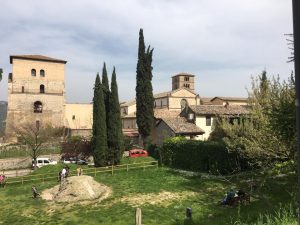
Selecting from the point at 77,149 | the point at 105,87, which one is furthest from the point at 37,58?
the point at 105,87

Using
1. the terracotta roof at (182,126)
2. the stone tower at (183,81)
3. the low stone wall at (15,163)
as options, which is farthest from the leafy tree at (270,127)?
the stone tower at (183,81)

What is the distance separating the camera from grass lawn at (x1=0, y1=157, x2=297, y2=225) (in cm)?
1504

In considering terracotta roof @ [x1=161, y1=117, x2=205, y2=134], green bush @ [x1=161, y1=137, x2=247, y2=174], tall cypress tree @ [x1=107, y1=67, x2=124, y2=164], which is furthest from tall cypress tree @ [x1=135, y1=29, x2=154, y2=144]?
green bush @ [x1=161, y1=137, x2=247, y2=174]

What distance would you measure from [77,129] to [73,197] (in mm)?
41956

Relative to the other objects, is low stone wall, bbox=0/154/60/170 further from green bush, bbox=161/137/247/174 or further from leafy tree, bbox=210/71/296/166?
leafy tree, bbox=210/71/296/166

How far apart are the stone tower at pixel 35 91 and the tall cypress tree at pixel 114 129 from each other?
27.2m

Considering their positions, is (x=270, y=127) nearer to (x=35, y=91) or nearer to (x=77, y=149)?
(x=77, y=149)

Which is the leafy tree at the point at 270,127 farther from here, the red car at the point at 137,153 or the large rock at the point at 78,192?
the red car at the point at 137,153

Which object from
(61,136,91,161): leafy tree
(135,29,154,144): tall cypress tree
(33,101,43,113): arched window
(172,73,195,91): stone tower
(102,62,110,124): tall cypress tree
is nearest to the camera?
(102,62,110,124): tall cypress tree

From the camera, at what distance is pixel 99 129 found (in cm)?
3378

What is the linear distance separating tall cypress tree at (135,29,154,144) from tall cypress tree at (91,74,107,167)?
976 centimetres

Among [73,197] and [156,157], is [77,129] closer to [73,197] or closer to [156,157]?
[156,157]

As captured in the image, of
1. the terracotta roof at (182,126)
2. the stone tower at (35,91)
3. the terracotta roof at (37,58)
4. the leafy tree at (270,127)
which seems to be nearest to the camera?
the leafy tree at (270,127)

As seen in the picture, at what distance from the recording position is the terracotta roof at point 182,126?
4108 centimetres
